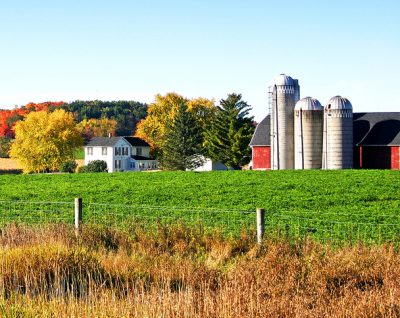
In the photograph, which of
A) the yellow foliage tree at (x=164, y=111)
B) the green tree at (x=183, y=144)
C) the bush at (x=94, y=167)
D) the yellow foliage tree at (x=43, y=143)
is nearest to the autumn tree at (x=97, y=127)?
the yellow foliage tree at (x=164, y=111)

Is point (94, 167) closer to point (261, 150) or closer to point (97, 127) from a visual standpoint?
point (261, 150)

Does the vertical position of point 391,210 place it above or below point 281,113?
below

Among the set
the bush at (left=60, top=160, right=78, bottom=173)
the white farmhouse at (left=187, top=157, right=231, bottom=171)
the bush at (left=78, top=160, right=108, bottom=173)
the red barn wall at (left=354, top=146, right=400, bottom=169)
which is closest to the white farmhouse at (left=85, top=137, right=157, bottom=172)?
the bush at (left=78, top=160, right=108, bottom=173)

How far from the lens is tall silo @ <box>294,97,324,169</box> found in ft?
180

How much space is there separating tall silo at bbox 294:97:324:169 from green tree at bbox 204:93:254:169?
1679cm

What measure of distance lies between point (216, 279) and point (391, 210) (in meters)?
16.9

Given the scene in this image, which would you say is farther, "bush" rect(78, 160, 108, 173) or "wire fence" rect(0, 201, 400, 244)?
"bush" rect(78, 160, 108, 173)

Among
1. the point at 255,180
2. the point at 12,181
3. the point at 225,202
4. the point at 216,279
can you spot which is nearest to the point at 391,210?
the point at 225,202

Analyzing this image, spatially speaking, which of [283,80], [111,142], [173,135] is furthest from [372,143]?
[111,142]

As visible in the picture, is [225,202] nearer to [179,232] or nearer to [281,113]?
[179,232]

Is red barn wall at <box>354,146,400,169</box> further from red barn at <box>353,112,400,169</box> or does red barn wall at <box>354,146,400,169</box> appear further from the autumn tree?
the autumn tree

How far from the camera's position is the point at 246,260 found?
42.0ft

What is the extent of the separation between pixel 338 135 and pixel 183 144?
26.6 meters

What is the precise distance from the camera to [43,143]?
270ft
